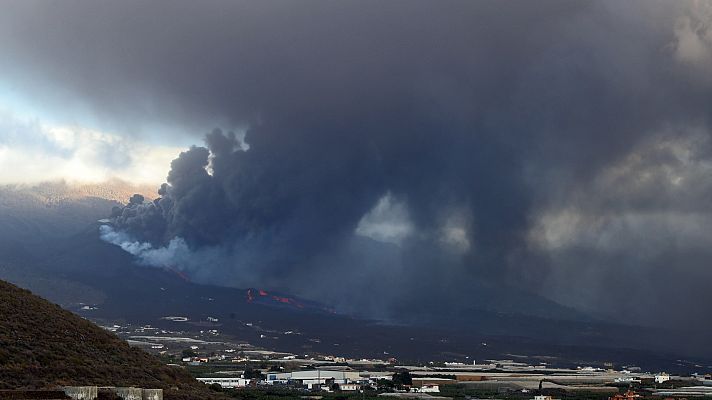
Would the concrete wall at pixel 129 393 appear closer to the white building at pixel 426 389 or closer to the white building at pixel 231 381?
the white building at pixel 231 381

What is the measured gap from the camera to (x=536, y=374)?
15788 cm

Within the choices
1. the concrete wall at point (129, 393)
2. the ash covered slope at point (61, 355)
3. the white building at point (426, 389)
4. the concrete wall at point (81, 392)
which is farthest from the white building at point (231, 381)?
the concrete wall at point (81, 392)

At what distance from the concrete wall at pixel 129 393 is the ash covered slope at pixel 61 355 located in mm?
2938

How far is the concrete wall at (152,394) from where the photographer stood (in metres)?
52.4

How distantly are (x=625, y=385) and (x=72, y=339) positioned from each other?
99203 millimetres

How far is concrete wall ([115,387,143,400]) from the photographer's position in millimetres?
50875

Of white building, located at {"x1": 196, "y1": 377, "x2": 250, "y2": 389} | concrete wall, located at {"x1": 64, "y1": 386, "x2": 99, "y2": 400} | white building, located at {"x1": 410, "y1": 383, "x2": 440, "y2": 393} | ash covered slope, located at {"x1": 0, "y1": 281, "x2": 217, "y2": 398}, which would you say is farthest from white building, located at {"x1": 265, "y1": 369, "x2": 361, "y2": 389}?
concrete wall, located at {"x1": 64, "y1": 386, "x2": 99, "y2": 400}

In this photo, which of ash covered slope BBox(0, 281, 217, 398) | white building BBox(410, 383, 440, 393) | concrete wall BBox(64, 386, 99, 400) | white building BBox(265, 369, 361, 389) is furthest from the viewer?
white building BBox(265, 369, 361, 389)

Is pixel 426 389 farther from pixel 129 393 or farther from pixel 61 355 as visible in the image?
pixel 129 393

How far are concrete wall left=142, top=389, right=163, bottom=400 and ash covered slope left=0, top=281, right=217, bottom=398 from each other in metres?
3.31

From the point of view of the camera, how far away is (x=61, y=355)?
57.3 m

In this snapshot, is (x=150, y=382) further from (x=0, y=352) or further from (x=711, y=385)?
(x=711, y=385)

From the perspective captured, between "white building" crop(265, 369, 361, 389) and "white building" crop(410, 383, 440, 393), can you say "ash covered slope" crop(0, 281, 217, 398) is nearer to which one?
"white building" crop(265, 369, 361, 389)

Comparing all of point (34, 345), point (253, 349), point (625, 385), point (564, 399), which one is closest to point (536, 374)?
point (625, 385)
